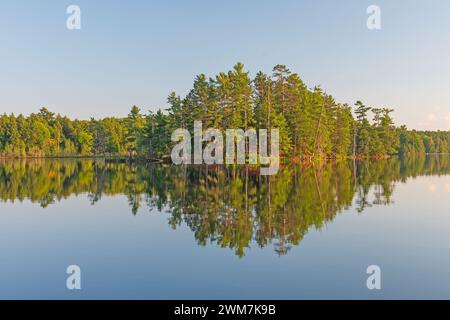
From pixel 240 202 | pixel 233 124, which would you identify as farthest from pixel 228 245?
pixel 233 124

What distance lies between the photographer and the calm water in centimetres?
916

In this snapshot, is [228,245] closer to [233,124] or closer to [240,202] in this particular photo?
[240,202]

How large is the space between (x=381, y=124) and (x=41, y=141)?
95957 millimetres

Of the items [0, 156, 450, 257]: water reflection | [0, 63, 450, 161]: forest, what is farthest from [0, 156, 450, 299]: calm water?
[0, 63, 450, 161]: forest

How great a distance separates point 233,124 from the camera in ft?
175

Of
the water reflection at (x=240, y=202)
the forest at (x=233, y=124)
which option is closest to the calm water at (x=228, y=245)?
the water reflection at (x=240, y=202)

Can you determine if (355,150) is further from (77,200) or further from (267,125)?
(77,200)

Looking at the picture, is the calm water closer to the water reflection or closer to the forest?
the water reflection

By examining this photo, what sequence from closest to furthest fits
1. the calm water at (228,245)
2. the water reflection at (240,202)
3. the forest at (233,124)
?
the calm water at (228,245), the water reflection at (240,202), the forest at (233,124)

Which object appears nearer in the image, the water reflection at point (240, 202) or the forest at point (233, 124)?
the water reflection at point (240, 202)

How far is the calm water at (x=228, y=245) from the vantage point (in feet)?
30.0

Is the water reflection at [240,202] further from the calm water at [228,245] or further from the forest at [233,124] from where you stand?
the forest at [233,124]

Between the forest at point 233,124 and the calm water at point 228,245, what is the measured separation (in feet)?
111

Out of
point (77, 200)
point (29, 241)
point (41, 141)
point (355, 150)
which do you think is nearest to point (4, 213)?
point (77, 200)
